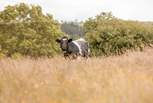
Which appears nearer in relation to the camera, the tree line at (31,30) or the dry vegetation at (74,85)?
the dry vegetation at (74,85)

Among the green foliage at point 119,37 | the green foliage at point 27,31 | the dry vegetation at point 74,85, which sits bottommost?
the green foliage at point 27,31

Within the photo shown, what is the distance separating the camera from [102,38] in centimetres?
2698

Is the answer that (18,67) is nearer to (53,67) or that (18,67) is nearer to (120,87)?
(53,67)

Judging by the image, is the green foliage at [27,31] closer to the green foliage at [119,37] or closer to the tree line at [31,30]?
the tree line at [31,30]

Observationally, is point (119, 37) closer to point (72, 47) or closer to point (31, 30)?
point (72, 47)

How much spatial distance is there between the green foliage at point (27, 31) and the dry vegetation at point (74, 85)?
43.7 m

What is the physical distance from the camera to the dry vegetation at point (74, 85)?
625 centimetres

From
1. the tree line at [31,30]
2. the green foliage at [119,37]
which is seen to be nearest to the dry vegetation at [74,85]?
the green foliage at [119,37]

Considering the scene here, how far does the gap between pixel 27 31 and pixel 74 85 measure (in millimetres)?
50371

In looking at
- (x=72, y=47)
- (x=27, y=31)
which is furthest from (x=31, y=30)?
(x=72, y=47)

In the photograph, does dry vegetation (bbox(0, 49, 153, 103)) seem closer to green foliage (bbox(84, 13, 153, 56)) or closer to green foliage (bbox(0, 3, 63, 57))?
green foliage (bbox(84, 13, 153, 56))

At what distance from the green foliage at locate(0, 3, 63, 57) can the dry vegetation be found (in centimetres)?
4371

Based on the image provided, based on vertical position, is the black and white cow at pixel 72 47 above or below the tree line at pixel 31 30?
above

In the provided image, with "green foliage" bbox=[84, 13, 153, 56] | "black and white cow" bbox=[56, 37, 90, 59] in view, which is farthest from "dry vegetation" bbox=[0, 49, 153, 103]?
"green foliage" bbox=[84, 13, 153, 56]
